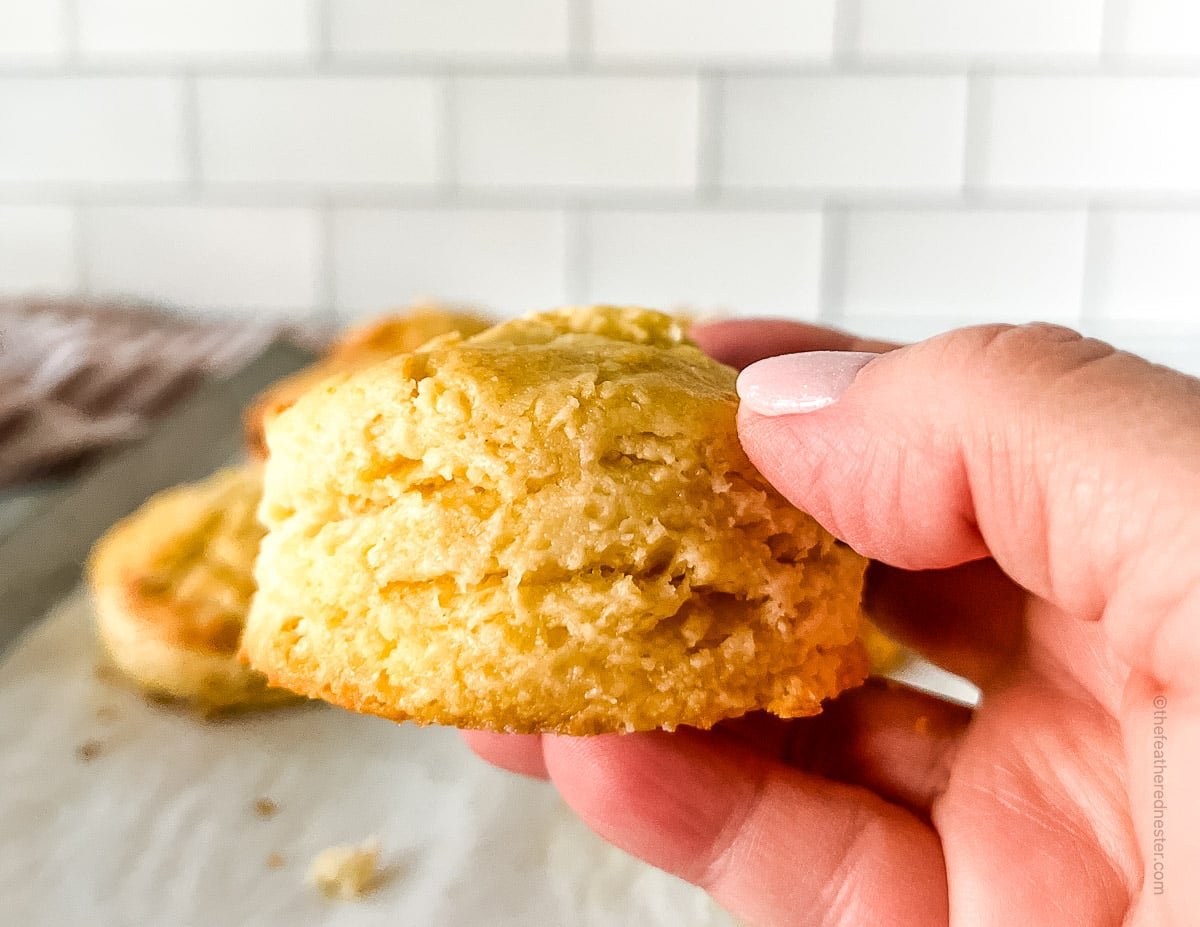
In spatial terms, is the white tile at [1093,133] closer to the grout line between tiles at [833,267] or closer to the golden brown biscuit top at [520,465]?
the grout line between tiles at [833,267]

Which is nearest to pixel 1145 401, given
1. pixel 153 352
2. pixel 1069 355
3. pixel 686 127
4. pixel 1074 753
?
pixel 1069 355

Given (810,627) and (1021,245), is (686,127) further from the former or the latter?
(810,627)

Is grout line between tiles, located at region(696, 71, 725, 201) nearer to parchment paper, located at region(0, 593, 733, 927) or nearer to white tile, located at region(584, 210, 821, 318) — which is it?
white tile, located at region(584, 210, 821, 318)

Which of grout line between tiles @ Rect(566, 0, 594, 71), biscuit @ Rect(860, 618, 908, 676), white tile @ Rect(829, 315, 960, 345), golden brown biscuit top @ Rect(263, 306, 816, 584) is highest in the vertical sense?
grout line between tiles @ Rect(566, 0, 594, 71)

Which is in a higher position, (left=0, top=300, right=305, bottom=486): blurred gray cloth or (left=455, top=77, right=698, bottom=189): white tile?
(left=455, top=77, right=698, bottom=189): white tile

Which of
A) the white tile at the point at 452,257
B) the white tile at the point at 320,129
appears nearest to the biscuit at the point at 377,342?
the white tile at the point at 452,257

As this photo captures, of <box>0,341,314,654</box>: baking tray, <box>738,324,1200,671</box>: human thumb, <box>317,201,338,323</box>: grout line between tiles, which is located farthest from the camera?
<box>317,201,338,323</box>: grout line between tiles

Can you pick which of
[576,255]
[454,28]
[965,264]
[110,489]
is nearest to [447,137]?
[454,28]

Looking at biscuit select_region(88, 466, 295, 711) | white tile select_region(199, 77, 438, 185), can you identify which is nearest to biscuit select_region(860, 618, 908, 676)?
biscuit select_region(88, 466, 295, 711)
